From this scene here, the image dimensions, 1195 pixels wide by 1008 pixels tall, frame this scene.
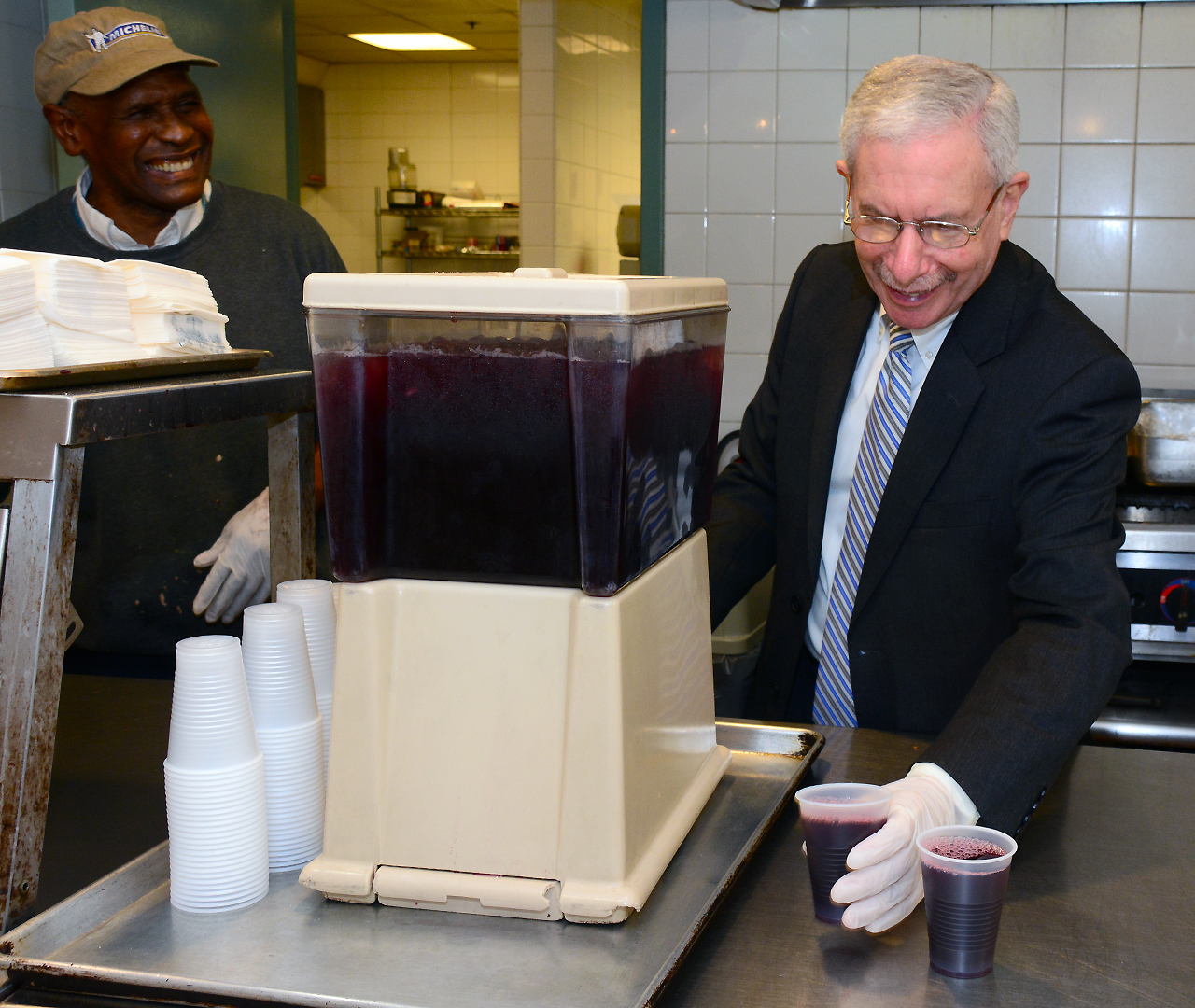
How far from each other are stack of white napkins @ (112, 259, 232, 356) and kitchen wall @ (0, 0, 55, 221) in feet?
5.96

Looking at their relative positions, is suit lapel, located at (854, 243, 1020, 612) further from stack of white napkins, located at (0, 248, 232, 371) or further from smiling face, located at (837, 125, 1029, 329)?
stack of white napkins, located at (0, 248, 232, 371)

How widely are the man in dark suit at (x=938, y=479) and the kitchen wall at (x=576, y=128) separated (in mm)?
3802

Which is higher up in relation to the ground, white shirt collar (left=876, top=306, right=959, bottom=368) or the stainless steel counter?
white shirt collar (left=876, top=306, right=959, bottom=368)

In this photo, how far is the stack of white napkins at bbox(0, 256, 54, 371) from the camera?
0.88 metres

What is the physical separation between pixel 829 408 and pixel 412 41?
7.47 m

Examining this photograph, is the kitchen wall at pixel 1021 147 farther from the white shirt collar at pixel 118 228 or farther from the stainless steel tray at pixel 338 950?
the stainless steel tray at pixel 338 950

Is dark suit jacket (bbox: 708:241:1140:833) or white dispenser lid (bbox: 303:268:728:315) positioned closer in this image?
white dispenser lid (bbox: 303:268:728:315)

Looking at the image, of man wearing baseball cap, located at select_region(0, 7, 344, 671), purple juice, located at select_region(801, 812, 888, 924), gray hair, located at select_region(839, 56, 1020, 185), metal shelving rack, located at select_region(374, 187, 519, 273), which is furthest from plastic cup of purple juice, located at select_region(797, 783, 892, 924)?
metal shelving rack, located at select_region(374, 187, 519, 273)

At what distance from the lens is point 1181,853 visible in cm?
105

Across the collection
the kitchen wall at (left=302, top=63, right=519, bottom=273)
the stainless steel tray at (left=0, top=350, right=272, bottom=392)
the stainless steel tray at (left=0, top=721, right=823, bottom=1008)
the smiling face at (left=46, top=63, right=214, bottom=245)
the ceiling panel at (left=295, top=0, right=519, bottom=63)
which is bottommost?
the stainless steel tray at (left=0, top=721, right=823, bottom=1008)

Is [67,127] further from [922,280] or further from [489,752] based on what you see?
[489,752]

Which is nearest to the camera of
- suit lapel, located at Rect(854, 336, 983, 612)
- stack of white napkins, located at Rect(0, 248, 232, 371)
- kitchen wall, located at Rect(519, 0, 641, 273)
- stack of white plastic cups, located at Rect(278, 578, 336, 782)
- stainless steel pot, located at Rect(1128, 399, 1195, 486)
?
stack of white napkins, located at Rect(0, 248, 232, 371)

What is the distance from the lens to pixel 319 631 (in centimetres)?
107

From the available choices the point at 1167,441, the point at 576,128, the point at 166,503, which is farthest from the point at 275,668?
the point at 576,128
